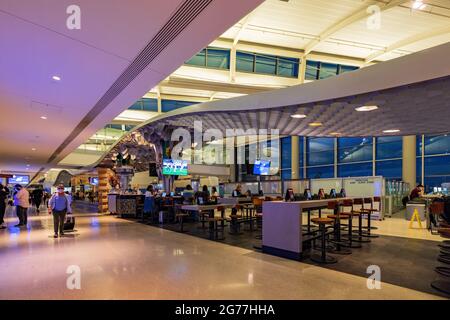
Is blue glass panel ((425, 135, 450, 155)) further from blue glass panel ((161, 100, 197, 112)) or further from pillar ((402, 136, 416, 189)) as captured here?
blue glass panel ((161, 100, 197, 112))

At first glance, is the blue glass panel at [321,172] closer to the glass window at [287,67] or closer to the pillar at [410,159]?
the pillar at [410,159]

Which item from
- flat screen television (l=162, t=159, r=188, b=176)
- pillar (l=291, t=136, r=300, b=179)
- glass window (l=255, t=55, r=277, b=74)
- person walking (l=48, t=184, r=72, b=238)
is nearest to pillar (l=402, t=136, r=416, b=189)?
pillar (l=291, t=136, r=300, b=179)

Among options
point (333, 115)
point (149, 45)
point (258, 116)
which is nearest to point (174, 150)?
point (258, 116)

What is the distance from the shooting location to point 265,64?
17.6 metres

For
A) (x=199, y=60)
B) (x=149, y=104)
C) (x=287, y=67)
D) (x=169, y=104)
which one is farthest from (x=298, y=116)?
(x=149, y=104)

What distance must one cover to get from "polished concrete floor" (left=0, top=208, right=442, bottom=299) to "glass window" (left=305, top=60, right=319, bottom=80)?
50.9 feet

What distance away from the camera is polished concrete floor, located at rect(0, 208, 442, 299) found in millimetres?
3123

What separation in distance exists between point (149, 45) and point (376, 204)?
33.4 feet

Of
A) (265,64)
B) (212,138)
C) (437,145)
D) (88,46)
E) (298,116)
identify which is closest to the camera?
(88,46)

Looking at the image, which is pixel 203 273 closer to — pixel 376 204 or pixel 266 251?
pixel 266 251

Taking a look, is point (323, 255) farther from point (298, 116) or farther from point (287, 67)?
point (287, 67)

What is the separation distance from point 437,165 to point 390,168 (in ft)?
7.24

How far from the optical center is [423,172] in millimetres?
13359
